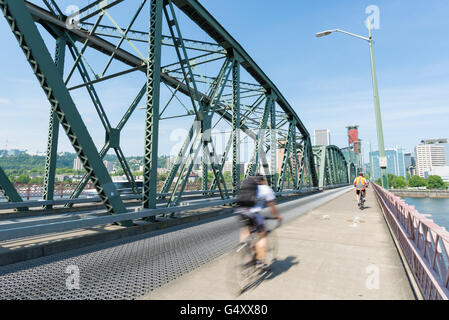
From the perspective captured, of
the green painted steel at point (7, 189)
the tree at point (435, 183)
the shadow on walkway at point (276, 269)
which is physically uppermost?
the green painted steel at point (7, 189)

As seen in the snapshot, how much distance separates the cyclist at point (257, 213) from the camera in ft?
12.9

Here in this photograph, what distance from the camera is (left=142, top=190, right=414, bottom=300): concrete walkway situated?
3.23 m

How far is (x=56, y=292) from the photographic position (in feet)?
10.8

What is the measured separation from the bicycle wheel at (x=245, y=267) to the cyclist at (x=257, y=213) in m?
0.12

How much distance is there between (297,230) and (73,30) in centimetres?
1236

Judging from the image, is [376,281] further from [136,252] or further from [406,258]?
[136,252]

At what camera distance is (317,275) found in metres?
3.85

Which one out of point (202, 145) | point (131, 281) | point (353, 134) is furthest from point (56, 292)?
point (353, 134)

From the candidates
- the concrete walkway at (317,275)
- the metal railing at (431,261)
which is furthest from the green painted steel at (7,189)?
the metal railing at (431,261)

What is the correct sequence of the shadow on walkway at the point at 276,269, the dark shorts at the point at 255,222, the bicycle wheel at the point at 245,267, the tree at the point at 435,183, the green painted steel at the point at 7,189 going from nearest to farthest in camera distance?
the bicycle wheel at the point at 245,267, the shadow on walkway at the point at 276,269, the dark shorts at the point at 255,222, the green painted steel at the point at 7,189, the tree at the point at 435,183

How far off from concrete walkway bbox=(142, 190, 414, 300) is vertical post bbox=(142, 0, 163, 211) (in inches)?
144

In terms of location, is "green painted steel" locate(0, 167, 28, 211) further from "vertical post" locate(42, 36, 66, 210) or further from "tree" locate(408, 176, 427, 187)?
"tree" locate(408, 176, 427, 187)

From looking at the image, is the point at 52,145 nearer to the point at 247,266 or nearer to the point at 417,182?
the point at 247,266

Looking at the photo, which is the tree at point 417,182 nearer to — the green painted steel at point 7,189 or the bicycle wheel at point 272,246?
the bicycle wheel at point 272,246
